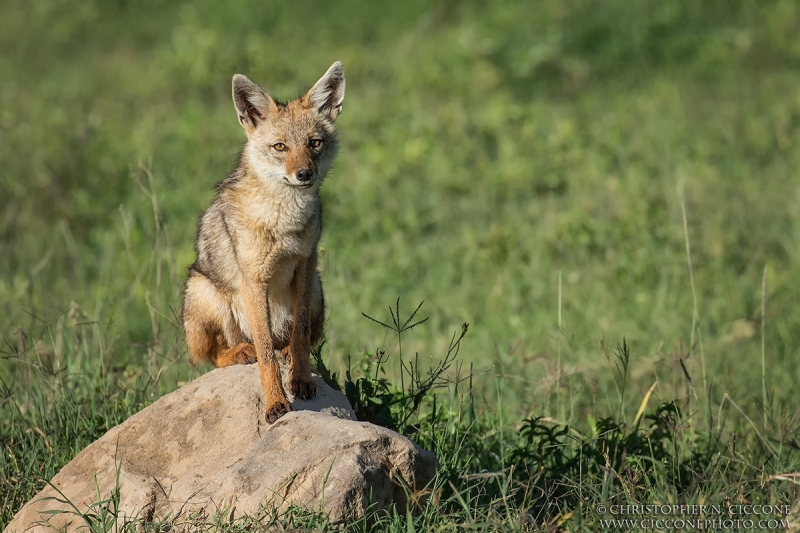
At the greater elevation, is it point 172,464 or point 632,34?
point 632,34

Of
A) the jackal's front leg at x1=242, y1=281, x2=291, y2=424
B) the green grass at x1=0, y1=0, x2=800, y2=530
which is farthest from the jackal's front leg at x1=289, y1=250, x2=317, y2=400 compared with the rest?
the green grass at x1=0, y1=0, x2=800, y2=530

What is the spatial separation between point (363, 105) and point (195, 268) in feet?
24.7

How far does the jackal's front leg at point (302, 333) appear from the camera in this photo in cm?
505

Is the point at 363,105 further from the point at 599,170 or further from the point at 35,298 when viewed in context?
the point at 35,298

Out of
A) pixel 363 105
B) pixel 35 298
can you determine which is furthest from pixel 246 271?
pixel 363 105

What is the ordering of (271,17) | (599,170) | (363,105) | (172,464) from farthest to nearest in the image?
(271,17) < (363,105) < (599,170) < (172,464)

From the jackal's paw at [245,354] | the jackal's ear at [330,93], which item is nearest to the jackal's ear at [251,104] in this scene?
the jackal's ear at [330,93]

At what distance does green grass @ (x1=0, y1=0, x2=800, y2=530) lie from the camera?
5648 mm

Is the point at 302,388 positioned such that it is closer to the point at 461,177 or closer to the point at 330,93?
the point at 330,93

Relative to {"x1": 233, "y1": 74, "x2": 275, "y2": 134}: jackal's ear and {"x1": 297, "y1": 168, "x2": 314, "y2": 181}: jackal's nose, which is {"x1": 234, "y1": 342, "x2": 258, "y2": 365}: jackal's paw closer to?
{"x1": 297, "y1": 168, "x2": 314, "y2": 181}: jackal's nose

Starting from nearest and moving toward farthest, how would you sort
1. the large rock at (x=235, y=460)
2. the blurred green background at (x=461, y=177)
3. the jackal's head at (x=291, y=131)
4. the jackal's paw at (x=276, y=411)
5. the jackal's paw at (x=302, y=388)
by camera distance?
1. the large rock at (x=235, y=460)
2. the jackal's paw at (x=276, y=411)
3. the jackal's paw at (x=302, y=388)
4. the jackal's head at (x=291, y=131)
5. the blurred green background at (x=461, y=177)

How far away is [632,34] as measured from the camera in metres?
15.9

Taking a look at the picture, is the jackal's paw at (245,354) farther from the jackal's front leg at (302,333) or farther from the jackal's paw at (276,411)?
the jackal's paw at (276,411)

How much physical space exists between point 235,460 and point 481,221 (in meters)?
6.26
